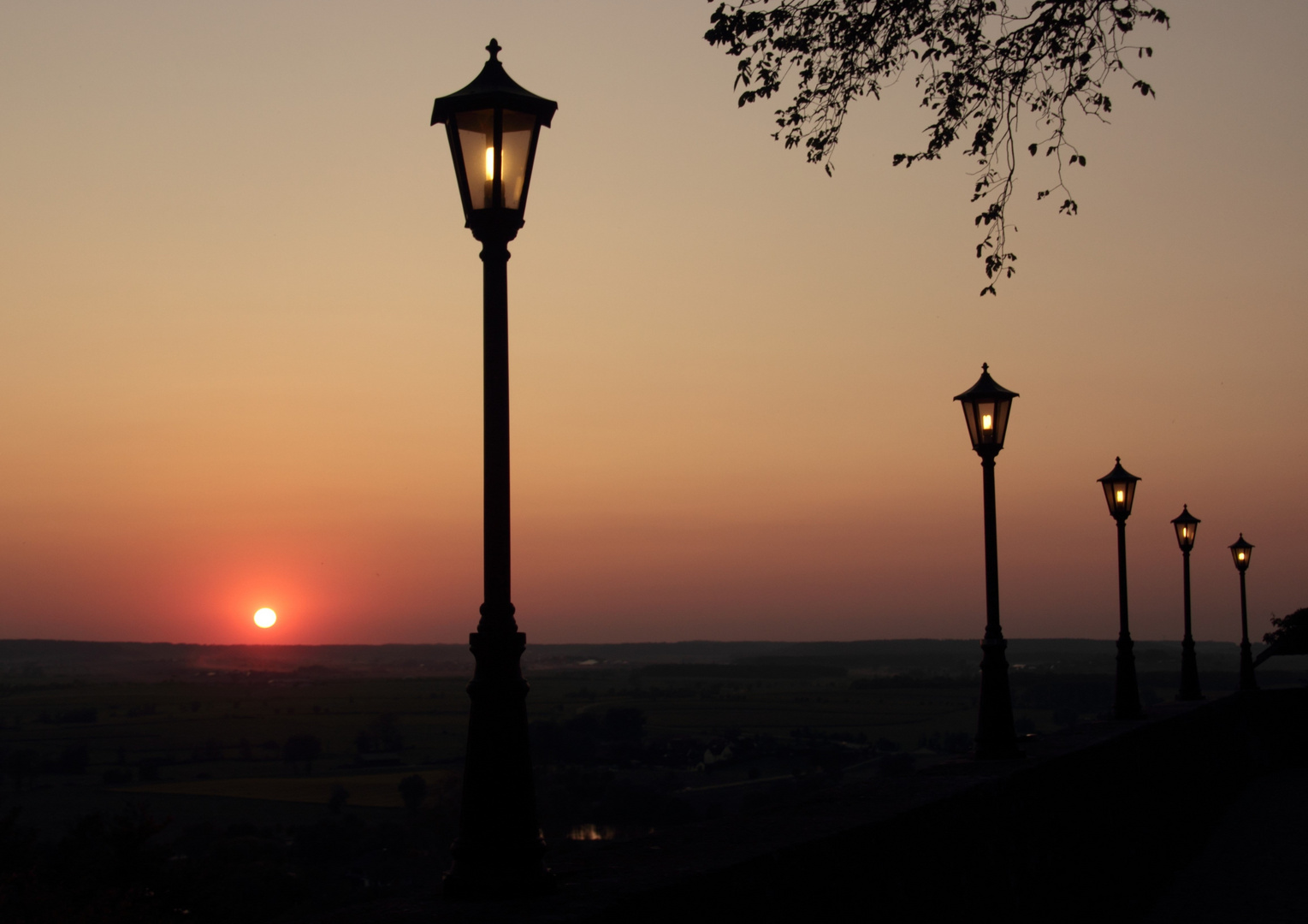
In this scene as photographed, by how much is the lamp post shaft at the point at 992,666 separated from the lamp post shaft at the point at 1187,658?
707 inches

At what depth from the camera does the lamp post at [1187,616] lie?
95.4 ft

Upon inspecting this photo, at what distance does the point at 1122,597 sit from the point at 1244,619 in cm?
1960

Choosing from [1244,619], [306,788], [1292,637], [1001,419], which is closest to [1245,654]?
[1244,619]

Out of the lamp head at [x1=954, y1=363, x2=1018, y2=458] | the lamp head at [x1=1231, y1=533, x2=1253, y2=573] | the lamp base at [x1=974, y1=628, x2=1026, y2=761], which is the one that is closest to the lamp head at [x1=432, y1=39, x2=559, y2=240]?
the lamp base at [x1=974, y1=628, x2=1026, y2=761]

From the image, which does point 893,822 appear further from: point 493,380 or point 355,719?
point 355,719

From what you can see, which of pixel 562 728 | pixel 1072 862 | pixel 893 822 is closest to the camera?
pixel 893 822

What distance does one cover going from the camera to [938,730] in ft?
436

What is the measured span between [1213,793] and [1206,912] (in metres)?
7.52

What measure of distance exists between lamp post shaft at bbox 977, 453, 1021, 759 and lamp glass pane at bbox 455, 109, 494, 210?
26.7ft

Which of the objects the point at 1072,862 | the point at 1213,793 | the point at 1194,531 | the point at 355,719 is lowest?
the point at 355,719

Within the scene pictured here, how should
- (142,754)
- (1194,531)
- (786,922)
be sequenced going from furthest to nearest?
(142,754), (1194,531), (786,922)

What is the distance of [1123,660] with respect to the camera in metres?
21.2

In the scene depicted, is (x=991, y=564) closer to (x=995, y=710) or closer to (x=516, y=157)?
(x=995, y=710)

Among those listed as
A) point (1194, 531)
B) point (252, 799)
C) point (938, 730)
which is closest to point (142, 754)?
point (252, 799)
